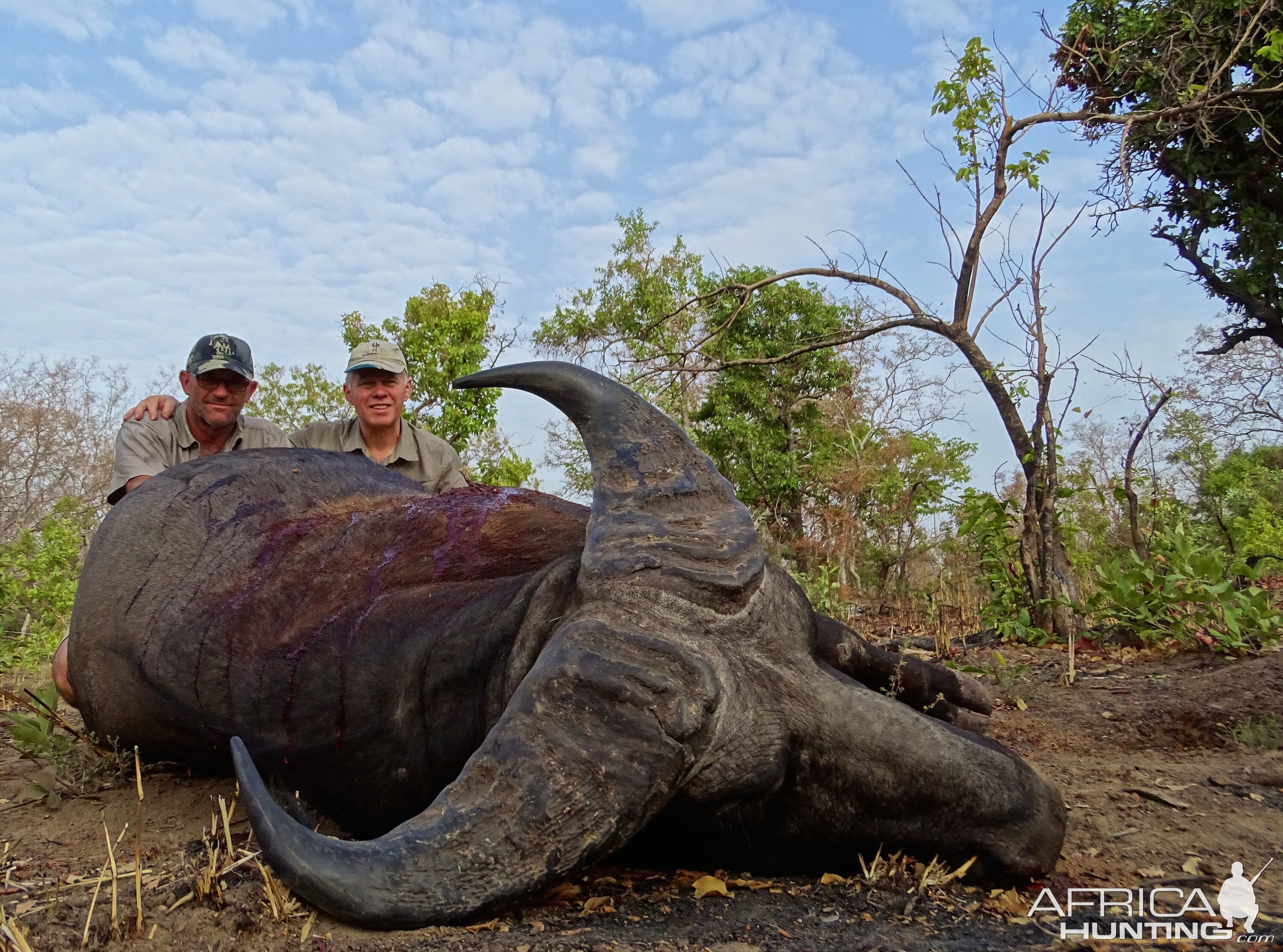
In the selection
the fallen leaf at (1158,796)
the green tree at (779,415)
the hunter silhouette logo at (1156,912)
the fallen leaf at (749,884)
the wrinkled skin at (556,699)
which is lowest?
the fallen leaf at (749,884)

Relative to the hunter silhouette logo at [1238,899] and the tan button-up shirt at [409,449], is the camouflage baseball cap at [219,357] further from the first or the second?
the hunter silhouette logo at [1238,899]

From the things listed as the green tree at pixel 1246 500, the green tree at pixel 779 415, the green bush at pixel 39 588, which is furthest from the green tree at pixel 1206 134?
the green bush at pixel 39 588

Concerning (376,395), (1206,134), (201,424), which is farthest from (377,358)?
(1206,134)

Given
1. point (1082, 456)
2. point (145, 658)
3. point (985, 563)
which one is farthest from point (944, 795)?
point (1082, 456)

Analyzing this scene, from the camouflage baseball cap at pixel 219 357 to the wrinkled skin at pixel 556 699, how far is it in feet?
5.50

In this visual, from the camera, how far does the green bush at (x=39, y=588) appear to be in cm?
805

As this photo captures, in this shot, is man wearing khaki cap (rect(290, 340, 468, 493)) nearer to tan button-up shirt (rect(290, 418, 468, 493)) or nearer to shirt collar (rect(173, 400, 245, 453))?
tan button-up shirt (rect(290, 418, 468, 493))

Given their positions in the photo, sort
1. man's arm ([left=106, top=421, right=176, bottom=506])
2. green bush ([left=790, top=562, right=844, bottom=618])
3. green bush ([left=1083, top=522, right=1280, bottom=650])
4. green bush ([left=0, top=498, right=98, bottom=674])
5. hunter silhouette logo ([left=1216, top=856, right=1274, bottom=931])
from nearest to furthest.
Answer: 1. hunter silhouette logo ([left=1216, top=856, right=1274, bottom=931])
2. man's arm ([left=106, top=421, right=176, bottom=506])
3. green bush ([left=1083, top=522, right=1280, bottom=650])
4. green bush ([left=790, top=562, right=844, bottom=618])
5. green bush ([left=0, top=498, right=98, bottom=674])

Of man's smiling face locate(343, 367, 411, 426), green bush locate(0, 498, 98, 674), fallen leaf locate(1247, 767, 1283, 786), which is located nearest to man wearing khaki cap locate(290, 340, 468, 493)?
man's smiling face locate(343, 367, 411, 426)

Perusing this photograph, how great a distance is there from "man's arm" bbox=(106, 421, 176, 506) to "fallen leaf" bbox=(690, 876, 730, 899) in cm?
336

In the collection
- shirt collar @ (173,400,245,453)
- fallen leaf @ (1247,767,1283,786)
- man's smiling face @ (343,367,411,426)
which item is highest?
man's smiling face @ (343,367,411,426)

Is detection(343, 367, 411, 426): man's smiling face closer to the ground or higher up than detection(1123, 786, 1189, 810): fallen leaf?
higher up

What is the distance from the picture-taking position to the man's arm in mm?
4555

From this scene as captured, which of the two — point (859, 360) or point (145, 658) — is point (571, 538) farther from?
point (859, 360)
